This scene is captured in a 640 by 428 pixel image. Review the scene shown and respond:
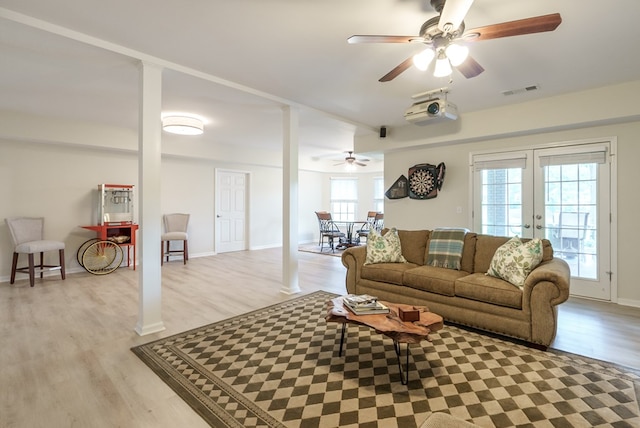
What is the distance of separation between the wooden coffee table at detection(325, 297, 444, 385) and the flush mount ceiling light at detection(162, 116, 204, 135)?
3764 mm

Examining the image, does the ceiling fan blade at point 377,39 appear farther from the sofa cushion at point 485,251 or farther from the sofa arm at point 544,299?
the sofa cushion at point 485,251

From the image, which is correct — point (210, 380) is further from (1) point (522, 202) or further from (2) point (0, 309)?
(1) point (522, 202)

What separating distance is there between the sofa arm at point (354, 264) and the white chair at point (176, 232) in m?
3.83

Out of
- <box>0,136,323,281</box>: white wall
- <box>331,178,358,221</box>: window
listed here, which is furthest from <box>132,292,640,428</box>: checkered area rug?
<box>331,178,358,221</box>: window

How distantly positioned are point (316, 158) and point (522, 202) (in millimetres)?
5789

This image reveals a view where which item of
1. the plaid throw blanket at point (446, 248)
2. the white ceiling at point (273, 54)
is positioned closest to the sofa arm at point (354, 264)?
the plaid throw blanket at point (446, 248)

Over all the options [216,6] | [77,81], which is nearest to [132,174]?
[77,81]

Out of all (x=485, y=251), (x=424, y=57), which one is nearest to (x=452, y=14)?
(x=424, y=57)

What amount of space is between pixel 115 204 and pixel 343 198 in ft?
20.8

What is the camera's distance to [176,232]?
252 inches

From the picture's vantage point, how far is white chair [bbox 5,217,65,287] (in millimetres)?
4496

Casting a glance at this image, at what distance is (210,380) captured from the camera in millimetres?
2129

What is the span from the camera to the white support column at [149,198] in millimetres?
2848

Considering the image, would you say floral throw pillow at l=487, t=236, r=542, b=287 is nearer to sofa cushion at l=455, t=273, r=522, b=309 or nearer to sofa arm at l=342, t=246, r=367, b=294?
sofa cushion at l=455, t=273, r=522, b=309
